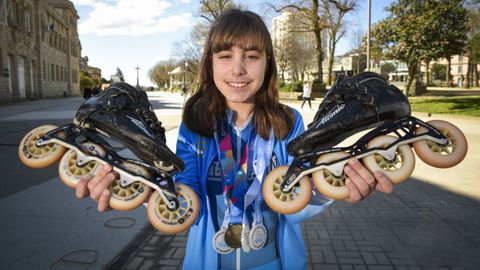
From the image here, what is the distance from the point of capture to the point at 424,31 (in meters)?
21.4

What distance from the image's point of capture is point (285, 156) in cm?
202

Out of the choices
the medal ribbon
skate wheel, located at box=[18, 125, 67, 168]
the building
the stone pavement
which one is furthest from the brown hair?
the building

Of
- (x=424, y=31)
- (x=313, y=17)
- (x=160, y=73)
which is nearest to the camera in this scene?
(x=424, y=31)

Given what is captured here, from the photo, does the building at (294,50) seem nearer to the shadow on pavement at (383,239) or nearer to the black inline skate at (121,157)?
the shadow on pavement at (383,239)

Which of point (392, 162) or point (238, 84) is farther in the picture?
point (238, 84)

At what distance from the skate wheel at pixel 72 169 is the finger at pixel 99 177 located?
5 cm

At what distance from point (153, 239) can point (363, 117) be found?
3441 mm

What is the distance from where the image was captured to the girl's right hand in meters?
1.52

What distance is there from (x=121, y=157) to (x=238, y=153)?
666 mm

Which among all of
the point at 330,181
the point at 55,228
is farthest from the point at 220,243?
the point at 55,228

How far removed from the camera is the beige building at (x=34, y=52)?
29234 millimetres

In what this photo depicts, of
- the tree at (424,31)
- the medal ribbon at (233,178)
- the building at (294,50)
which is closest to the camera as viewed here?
the medal ribbon at (233,178)

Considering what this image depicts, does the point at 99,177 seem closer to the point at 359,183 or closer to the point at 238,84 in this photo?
the point at 238,84

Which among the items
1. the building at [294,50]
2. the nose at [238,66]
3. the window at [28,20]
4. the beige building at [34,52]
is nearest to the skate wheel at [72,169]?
the nose at [238,66]
